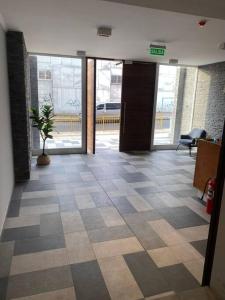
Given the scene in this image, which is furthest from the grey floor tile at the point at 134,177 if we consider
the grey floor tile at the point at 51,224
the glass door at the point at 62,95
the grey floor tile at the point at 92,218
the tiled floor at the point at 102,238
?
the glass door at the point at 62,95

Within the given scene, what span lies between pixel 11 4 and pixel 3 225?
2.48 meters

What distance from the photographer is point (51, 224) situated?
9.14 ft

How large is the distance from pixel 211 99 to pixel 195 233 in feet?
14.9

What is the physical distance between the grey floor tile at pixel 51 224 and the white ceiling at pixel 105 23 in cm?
248

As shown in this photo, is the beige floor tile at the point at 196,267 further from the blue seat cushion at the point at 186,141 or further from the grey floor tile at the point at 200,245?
the blue seat cushion at the point at 186,141

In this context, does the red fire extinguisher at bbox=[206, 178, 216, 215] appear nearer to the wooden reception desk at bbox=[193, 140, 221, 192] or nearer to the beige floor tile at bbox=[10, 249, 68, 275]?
the wooden reception desk at bbox=[193, 140, 221, 192]

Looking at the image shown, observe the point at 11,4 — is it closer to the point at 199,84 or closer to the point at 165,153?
the point at 165,153

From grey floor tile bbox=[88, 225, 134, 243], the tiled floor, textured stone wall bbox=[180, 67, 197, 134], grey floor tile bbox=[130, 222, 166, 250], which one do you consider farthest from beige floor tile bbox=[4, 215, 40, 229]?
textured stone wall bbox=[180, 67, 197, 134]

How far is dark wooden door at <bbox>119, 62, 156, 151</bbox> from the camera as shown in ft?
20.4

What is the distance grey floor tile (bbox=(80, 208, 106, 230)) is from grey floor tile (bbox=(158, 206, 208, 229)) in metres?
0.83

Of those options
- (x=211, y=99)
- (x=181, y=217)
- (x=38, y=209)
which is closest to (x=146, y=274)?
(x=181, y=217)

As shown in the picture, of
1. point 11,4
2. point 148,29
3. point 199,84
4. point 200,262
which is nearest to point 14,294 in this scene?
point 200,262

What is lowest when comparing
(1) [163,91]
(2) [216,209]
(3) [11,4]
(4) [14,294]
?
(4) [14,294]

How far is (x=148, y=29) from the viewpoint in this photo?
3299mm
